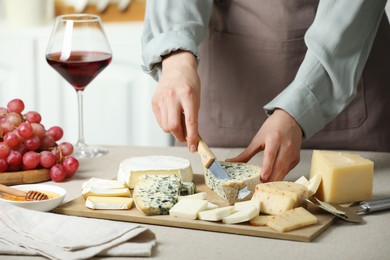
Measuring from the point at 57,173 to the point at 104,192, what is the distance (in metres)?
0.21

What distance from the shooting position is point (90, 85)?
361 cm

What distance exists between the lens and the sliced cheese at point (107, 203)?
145cm

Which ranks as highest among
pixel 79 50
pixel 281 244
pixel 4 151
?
pixel 79 50

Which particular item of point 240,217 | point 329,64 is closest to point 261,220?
Result: point 240,217

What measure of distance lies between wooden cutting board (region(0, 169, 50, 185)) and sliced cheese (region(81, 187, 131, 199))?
7.9 inches

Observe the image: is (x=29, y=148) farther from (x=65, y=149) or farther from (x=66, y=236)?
(x=66, y=236)

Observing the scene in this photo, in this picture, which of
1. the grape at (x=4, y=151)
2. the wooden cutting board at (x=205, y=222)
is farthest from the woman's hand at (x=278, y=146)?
the grape at (x=4, y=151)

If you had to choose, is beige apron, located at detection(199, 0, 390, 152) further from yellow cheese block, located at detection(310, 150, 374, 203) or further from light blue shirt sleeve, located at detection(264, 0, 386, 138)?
yellow cheese block, located at detection(310, 150, 374, 203)

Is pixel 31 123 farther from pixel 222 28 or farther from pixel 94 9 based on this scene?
pixel 94 9

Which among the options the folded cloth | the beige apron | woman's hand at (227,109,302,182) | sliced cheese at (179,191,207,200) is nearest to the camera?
the folded cloth

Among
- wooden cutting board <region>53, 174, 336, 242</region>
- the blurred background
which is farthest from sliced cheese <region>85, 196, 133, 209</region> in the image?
the blurred background

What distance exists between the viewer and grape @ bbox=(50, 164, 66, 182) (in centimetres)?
167

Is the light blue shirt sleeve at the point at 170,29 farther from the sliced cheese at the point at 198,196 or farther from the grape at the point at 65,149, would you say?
the sliced cheese at the point at 198,196

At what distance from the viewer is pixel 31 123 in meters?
1.75
